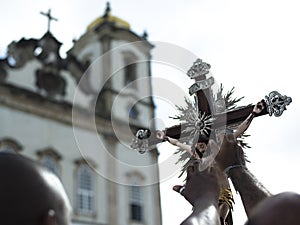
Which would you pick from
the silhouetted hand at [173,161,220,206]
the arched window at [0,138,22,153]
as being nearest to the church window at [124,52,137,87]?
the arched window at [0,138,22,153]

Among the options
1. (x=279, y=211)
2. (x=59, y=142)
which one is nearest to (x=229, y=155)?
(x=279, y=211)

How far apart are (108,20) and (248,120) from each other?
49.2ft

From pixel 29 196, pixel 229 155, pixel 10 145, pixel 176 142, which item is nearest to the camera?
pixel 29 196

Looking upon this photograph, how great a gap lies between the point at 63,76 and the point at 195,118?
13873 millimetres

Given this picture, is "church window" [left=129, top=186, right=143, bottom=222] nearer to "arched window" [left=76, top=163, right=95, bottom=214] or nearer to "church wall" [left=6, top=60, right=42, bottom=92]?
"arched window" [left=76, top=163, right=95, bottom=214]

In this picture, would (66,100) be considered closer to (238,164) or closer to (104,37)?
(104,37)

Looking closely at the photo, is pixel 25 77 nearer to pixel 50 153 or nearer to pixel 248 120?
pixel 50 153

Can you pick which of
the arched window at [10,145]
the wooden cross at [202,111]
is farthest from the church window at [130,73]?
the wooden cross at [202,111]

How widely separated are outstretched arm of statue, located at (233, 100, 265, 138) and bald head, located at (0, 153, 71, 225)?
1.14m

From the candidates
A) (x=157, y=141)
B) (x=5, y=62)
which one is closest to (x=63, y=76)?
(x=5, y=62)

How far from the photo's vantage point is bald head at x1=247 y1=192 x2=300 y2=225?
4.18 feet

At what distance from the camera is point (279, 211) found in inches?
50.8

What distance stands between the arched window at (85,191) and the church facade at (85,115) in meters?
0.03

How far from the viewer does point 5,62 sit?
15.0 m
